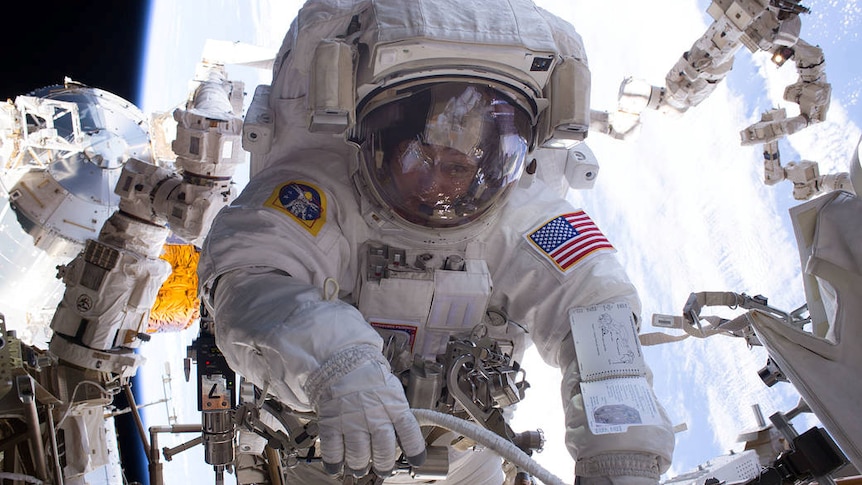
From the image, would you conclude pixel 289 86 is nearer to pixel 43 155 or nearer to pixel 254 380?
pixel 254 380

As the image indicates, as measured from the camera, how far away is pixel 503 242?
2594mm

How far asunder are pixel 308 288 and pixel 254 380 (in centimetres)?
30

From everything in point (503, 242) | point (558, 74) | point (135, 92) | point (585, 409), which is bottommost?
point (585, 409)

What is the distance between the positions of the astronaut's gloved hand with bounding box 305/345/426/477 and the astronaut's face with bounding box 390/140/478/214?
0.63m

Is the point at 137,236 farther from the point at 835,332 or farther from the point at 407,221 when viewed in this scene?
the point at 835,332

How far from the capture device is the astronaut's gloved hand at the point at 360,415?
1838 mm

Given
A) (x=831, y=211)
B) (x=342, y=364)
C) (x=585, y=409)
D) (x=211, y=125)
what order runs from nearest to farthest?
(x=831, y=211) → (x=342, y=364) → (x=585, y=409) → (x=211, y=125)

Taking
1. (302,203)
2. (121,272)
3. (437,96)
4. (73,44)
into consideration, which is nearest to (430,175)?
(437,96)

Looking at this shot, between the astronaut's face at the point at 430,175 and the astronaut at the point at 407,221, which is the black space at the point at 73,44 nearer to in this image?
the astronaut at the point at 407,221

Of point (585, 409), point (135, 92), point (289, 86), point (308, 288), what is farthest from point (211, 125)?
point (135, 92)

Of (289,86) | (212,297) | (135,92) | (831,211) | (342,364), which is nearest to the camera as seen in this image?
(831,211)

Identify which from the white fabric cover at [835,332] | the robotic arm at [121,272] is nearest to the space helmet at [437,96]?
the white fabric cover at [835,332]

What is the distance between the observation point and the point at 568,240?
2.57 metres

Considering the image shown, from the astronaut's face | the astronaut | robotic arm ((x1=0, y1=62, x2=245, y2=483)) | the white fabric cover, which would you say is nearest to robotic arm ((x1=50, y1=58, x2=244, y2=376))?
robotic arm ((x1=0, y1=62, x2=245, y2=483))
